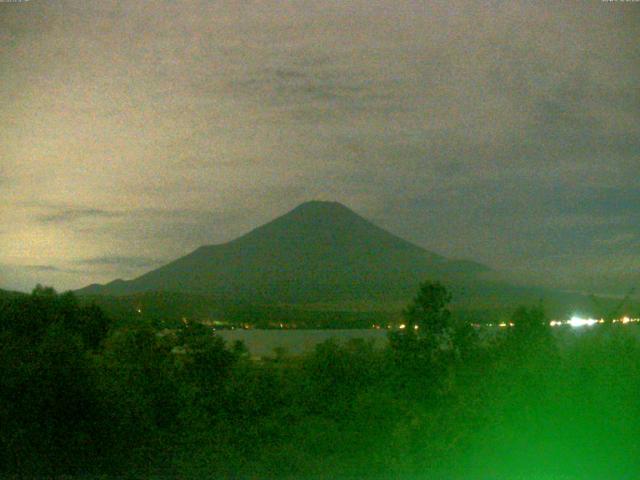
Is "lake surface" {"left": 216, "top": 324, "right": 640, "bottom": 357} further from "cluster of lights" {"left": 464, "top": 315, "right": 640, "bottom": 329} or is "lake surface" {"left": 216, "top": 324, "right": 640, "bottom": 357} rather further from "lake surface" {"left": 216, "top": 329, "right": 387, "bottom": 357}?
"cluster of lights" {"left": 464, "top": 315, "right": 640, "bottom": 329}

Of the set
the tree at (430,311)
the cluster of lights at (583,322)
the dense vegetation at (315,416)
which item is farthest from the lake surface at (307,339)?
the tree at (430,311)

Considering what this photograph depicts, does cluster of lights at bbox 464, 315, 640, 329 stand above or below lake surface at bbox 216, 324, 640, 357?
above

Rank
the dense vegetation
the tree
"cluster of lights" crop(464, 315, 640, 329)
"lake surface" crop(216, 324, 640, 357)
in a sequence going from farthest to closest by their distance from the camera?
the tree, "cluster of lights" crop(464, 315, 640, 329), "lake surface" crop(216, 324, 640, 357), the dense vegetation

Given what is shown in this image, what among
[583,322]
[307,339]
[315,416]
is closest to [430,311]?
[583,322]

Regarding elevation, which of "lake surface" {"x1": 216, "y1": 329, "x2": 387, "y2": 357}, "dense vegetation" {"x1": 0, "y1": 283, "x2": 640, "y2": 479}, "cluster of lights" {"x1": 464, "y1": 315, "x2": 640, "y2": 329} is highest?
"cluster of lights" {"x1": 464, "y1": 315, "x2": 640, "y2": 329}

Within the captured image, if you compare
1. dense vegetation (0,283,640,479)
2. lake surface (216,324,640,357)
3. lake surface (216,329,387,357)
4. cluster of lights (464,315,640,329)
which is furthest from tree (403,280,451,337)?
dense vegetation (0,283,640,479)

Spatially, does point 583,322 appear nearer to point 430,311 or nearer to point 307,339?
→ point 430,311

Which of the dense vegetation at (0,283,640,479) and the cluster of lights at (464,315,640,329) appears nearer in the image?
the dense vegetation at (0,283,640,479)

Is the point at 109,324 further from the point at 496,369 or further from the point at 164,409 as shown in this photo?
the point at 496,369
